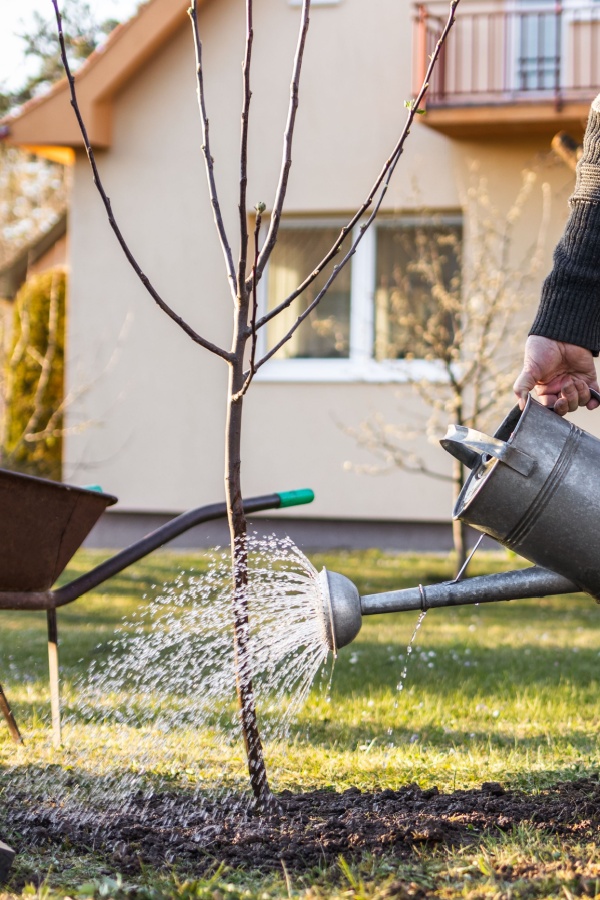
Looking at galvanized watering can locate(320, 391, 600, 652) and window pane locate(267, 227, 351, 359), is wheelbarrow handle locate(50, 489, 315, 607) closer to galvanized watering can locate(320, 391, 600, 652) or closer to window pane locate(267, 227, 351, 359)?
galvanized watering can locate(320, 391, 600, 652)

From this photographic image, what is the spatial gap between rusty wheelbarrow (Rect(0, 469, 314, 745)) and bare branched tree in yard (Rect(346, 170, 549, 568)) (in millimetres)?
4801

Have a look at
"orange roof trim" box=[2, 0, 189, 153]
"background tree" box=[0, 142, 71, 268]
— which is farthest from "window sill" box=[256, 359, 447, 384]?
"background tree" box=[0, 142, 71, 268]

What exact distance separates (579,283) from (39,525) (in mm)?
1704

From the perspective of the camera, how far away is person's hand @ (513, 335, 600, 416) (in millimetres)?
2506

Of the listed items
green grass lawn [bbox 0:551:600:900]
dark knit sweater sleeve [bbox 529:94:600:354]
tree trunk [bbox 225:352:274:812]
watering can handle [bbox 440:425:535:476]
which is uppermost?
dark knit sweater sleeve [bbox 529:94:600:354]

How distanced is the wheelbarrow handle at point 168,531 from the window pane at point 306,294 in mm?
6939

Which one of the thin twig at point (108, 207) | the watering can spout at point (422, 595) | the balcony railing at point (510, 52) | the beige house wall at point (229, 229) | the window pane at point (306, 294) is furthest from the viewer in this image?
the window pane at point (306, 294)

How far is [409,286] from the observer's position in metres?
9.62

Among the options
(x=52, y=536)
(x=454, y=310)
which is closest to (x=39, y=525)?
(x=52, y=536)

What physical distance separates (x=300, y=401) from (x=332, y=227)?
1657mm

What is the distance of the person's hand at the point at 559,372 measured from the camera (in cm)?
251

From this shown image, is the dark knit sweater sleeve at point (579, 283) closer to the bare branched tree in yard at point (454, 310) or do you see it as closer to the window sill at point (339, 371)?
the bare branched tree in yard at point (454, 310)

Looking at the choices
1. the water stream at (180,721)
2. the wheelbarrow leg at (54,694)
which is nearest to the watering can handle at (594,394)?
the water stream at (180,721)

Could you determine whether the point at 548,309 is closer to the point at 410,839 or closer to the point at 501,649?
the point at 410,839
